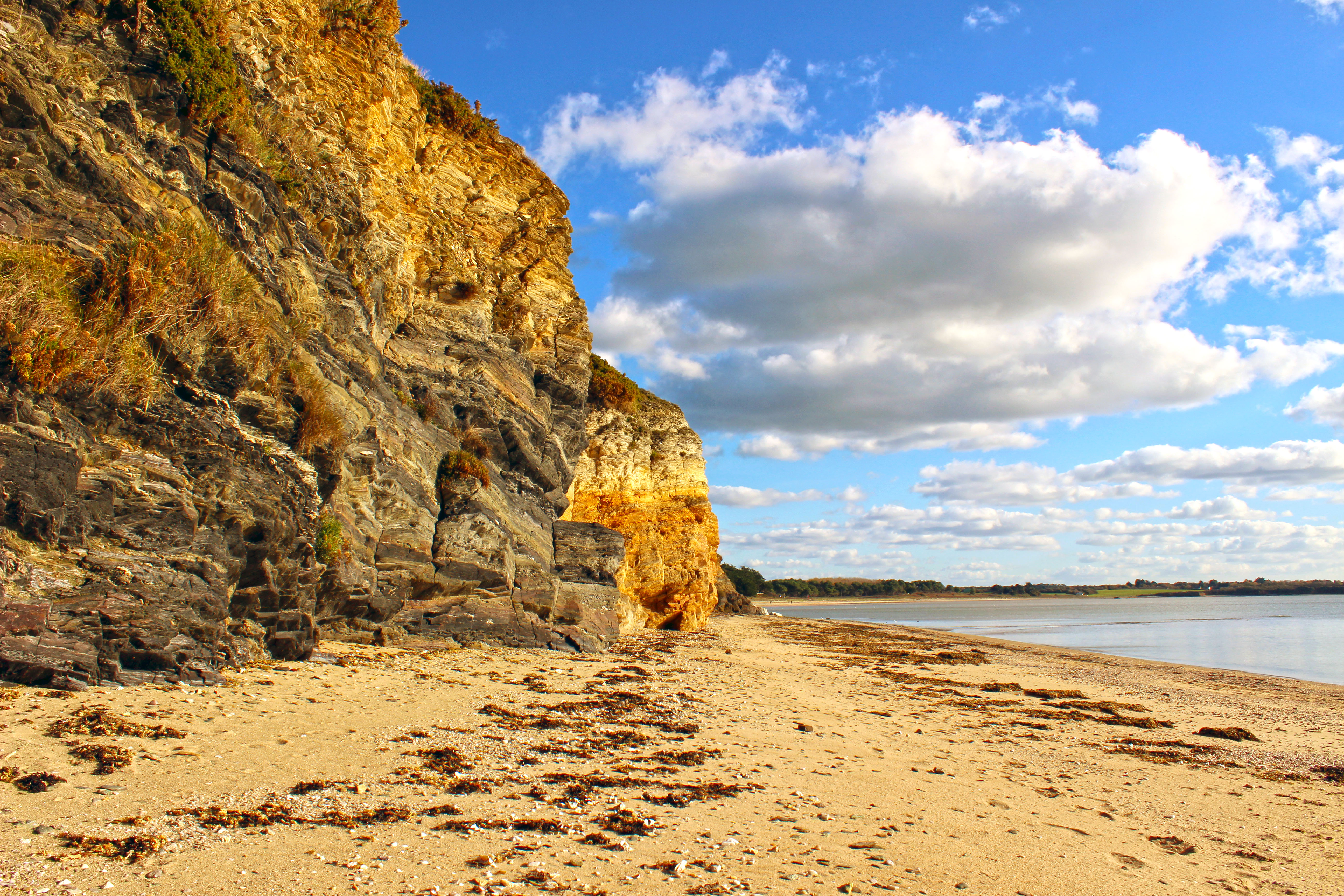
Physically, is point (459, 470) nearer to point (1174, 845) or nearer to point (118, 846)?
point (118, 846)

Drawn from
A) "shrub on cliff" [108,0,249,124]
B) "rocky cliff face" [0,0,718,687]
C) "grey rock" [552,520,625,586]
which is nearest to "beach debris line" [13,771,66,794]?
"rocky cliff face" [0,0,718,687]

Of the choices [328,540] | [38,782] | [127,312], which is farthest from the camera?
[328,540]

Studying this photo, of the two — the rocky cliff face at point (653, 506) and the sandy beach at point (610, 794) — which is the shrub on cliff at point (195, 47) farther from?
the rocky cliff face at point (653, 506)

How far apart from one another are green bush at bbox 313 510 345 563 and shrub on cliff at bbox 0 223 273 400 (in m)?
2.60

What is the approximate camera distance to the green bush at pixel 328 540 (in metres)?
10.9

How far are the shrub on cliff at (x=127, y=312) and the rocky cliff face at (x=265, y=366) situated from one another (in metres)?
0.03

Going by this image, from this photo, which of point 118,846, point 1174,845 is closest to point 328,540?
point 118,846

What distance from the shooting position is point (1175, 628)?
44.7 metres

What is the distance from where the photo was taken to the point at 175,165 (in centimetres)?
1070

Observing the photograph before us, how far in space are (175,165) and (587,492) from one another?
17953 millimetres

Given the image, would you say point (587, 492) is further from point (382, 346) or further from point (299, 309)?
point (299, 309)

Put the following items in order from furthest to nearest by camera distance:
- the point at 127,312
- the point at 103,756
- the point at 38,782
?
the point at 127,312 < the point at 103,756 < the point at 38,782

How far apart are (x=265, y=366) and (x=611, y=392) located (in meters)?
19.5

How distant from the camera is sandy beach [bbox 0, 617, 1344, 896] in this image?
4.19m
